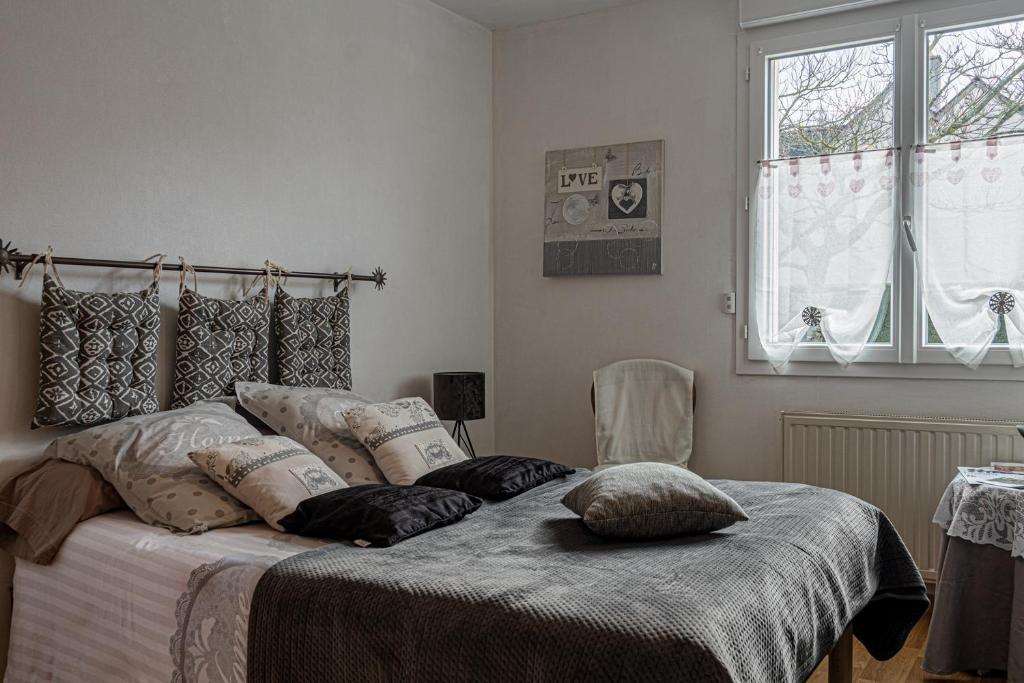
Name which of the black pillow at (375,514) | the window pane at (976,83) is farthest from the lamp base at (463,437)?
the window pane at (976,83)

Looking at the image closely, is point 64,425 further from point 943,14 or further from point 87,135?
point 943,14

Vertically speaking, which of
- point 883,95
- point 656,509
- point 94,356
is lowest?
point 656,509

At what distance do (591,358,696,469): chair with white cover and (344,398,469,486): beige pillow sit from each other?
1.24 m

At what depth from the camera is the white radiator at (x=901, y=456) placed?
3430 mm

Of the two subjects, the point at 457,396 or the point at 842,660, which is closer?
the point at 842,660

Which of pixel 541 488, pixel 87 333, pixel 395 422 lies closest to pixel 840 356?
pixel 541 488

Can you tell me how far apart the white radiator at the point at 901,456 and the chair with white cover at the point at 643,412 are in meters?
0.50

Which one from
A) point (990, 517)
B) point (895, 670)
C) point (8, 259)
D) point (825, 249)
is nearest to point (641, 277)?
point (825, 249)

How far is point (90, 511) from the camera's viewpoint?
239 centimetres

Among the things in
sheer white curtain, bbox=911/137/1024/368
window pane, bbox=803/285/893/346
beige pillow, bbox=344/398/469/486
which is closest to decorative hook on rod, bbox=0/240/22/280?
beige pillow, bbox=344/398/469/486

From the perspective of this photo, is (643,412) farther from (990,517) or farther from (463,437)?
(990,517)

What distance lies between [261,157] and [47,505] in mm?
1526

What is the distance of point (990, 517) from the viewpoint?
2783 mm

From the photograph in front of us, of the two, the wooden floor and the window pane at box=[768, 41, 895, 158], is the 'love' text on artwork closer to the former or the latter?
the window pane at box=[768, 41, 895, 158]
